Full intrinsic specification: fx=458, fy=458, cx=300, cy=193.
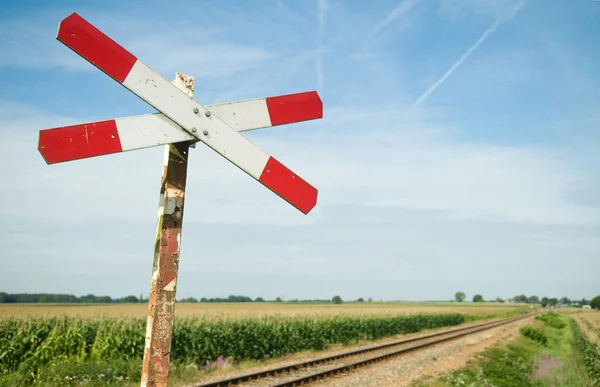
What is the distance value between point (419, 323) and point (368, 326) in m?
10.7

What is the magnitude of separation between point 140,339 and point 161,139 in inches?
489

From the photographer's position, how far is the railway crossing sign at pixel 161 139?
81.5 inches

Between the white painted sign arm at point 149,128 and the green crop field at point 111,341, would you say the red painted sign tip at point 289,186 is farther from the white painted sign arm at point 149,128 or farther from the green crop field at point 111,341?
the green crop field at point 111,341

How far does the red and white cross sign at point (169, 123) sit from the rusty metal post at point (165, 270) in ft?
0.49

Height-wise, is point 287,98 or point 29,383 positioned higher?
point 287,98

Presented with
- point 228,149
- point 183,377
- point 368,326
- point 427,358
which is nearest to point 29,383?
point 183,377

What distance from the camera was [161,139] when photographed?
222cm

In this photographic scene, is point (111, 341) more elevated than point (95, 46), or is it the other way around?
point (95, 46)

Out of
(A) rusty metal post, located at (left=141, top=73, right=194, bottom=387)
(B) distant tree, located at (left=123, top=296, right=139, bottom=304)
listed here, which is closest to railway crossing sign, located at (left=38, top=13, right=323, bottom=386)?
(A) rusty metal post, located at (left=141, top=73, right=194, bottom=387)

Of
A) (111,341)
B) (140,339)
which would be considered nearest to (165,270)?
(140,339)

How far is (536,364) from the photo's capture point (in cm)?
1684

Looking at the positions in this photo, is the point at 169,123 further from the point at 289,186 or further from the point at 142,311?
the point at 142,311

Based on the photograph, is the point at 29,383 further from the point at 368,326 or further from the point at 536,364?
the point at 368,326

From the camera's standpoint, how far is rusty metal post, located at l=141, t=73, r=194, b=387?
6.95 ft
